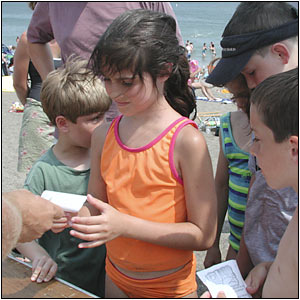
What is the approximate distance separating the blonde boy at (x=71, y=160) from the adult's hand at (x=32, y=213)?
0.52 m

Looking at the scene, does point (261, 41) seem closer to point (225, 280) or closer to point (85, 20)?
point (225, 280)

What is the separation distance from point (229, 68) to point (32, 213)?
1.03 meters

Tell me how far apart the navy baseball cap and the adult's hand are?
3.07 ft

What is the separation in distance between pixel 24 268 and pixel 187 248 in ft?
2.15

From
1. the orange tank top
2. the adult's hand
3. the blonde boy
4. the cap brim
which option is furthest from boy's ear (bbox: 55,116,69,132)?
the cap brim

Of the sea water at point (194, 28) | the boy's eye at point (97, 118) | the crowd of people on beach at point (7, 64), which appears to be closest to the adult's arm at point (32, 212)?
the boy's eye at point (97, 118)

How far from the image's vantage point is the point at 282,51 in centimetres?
171

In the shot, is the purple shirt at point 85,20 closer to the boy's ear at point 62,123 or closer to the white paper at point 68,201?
the boy's ear at point 62,123

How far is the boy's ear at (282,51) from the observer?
171cm

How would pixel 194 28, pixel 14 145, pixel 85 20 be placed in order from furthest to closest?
pixel 194 28 → pixel 14 145 → pixel 85 20

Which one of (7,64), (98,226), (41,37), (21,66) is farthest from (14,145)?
(7,64)

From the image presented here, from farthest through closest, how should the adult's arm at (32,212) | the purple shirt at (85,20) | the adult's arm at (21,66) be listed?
1. the adult's arm at (21,66)
2. the purple shirt at (85,20)
3. the adult's arm at (32,212)

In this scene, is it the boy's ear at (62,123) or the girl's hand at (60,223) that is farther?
the boy's ear at (62,123)

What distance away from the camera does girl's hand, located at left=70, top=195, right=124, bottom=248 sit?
1430 millimetres
